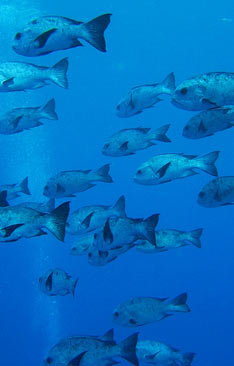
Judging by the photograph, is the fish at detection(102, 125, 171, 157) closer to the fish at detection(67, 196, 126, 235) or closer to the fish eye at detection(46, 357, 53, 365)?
the fish at detection(67, 196, 126, 235)

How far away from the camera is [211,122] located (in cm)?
436

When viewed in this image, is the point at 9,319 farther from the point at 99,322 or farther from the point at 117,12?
the point at 117,12

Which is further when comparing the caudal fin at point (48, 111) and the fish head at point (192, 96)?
the caudal fin at point (48, 111)

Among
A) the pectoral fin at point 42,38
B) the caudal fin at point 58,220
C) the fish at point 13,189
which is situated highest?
the pectoral fin at point 42,38

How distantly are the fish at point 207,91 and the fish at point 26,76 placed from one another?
64.5 inches

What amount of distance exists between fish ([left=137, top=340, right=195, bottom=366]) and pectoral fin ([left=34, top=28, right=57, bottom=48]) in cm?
397

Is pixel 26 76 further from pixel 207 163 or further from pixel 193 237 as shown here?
pixel 193 237

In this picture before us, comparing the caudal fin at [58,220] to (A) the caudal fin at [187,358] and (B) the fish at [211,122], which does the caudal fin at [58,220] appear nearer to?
(B) the fish at [211,122]

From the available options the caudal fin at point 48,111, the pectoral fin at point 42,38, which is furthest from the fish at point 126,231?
the caudal fin at point 48,111

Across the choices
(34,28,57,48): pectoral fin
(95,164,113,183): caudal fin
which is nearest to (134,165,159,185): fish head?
(95,164,113,183): caudal fin

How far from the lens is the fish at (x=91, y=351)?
4410mm

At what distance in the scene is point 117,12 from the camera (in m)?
Answer: 30.0

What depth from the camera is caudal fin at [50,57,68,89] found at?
5215 mm

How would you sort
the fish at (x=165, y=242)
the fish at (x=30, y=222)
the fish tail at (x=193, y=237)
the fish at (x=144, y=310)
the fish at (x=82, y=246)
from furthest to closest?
the fish at (x=82, y=246) < the fish tail at (x=193, y=237) < the fish at (x=165, y=242) < the fish at (x=144, y=310) < the fish at (x=30, y=222)
